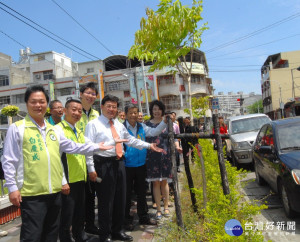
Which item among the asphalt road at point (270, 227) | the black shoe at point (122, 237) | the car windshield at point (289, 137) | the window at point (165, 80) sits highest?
the window at point (165, 80)

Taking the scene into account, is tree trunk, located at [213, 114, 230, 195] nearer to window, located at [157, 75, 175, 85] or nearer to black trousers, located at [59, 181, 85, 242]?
black trousers, located at [59, 181, 85, 242]

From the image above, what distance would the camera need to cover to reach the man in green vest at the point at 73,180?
326 cm

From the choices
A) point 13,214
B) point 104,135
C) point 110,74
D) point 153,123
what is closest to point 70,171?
point 104,135

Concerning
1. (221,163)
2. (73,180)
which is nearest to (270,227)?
(221,163)

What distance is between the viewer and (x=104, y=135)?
365 centimetres

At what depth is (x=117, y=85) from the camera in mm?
37562

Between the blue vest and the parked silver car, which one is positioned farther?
the parked silver car

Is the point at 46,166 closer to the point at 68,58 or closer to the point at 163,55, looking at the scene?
the point at 163,55

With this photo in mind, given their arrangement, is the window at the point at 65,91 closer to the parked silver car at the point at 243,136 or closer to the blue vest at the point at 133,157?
the parked silver car at the point at 243,136

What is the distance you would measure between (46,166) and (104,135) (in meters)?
1.11

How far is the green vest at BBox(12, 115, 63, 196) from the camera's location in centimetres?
254

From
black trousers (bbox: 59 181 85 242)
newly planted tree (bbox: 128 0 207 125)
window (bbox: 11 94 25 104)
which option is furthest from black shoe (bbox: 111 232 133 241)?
window (bbox: 11 94 25 104)

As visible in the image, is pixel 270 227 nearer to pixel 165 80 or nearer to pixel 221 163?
pixel 221 163

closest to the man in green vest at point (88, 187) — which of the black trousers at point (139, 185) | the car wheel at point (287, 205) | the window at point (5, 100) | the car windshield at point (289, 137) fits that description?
the black trousers at point (139, 185)
